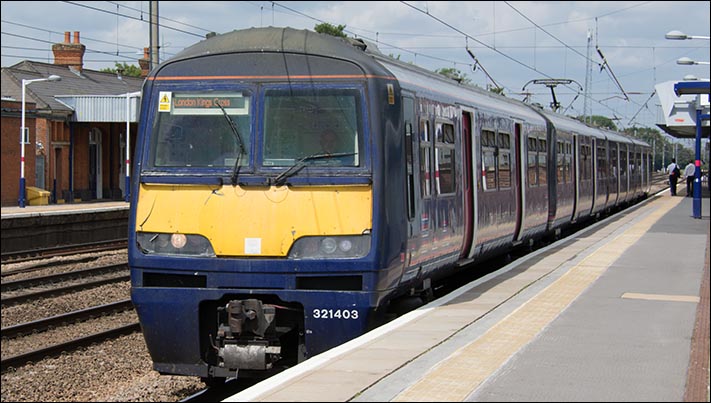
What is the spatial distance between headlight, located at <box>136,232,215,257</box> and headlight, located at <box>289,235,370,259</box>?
0.76 meters

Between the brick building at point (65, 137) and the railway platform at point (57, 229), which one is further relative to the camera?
the brick building at point (65, 137)

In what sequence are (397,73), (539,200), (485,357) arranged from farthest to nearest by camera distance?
(539,200) → (397,73) → (485,357)

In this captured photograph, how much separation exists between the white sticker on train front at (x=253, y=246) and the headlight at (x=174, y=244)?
0.30m

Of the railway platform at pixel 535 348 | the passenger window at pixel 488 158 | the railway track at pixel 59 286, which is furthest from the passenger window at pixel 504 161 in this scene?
the railway track at pixel 59 286

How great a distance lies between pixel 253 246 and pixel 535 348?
2476mm

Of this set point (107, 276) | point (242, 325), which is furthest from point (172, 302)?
point (107, 276)

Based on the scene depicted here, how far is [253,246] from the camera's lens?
27.5 ft

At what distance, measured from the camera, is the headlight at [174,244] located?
8492 millimetres

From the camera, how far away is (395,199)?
8773 mm

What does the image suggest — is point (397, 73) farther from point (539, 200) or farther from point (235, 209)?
point (539, 200)

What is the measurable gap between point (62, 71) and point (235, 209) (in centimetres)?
3997

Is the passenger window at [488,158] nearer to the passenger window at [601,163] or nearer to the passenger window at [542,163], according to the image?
the passenger window at [542,163]

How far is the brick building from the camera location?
121ft

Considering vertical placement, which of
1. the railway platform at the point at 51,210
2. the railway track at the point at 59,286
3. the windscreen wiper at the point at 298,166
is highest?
the windscreen wiper at the point at 298,166
